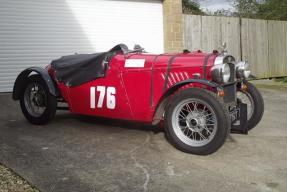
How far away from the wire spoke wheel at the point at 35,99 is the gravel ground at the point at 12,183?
2.41 metres

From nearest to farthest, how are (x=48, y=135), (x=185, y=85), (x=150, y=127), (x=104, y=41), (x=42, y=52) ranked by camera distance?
(x=185, y=85)
(x=48, y=135)
(x=150, y=127)
(x=42, y=52)
(x=104, y=41)

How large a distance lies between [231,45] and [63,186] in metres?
11.7

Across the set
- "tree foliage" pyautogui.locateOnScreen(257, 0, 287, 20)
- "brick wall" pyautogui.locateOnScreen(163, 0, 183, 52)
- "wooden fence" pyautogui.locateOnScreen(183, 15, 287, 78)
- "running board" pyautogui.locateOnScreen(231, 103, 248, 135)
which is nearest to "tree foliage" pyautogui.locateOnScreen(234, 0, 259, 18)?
"tree foliage" pyautogui.locateOnScreen(257, 0, 287, 20)

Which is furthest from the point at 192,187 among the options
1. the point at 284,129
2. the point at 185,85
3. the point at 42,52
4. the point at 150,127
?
the point at 42,52

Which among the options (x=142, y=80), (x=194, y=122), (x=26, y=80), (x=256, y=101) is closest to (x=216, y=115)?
(x=194, y=122)

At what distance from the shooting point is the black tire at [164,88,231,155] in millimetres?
4984

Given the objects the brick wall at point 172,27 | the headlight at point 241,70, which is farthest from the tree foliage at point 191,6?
the headlight at point 241,70

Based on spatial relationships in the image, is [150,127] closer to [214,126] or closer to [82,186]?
[214,126]

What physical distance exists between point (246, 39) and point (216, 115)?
1102cm

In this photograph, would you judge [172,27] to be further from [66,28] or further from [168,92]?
[168,92]

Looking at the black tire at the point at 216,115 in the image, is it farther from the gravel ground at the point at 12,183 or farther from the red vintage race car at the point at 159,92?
the gravel ground at the point at 12,183

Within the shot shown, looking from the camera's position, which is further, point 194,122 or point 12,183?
point 194,122

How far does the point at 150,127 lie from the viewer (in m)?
6.75

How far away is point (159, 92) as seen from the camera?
576 centimetres
